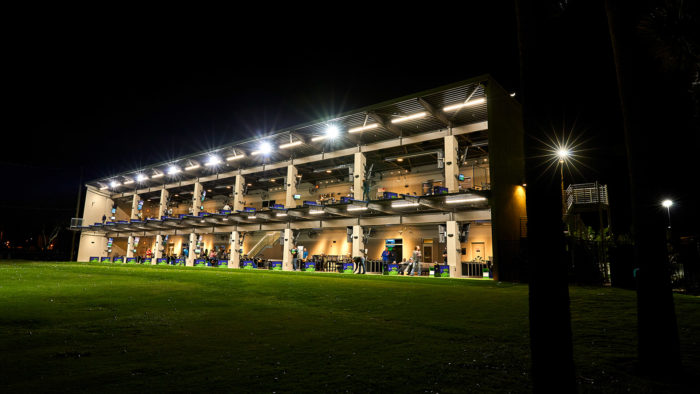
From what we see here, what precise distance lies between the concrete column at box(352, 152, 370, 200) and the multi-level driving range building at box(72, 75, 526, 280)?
0.08m

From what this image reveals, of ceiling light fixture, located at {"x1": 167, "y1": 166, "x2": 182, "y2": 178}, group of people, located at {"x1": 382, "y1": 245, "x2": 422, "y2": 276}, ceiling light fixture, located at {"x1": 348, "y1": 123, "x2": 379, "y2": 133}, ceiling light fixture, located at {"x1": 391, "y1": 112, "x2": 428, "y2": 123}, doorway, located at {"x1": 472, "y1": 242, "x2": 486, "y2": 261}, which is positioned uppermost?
ceiling light fixture, located at {"x1": 391, "y1": 112, "x2": 428, "y2": 123}

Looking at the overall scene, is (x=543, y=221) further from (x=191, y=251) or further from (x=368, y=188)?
(x=191, y=251)

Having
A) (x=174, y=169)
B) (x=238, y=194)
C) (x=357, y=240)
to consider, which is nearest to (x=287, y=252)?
(x=357, y=240)

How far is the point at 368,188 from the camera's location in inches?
1062

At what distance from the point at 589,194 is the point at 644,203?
2755 cm

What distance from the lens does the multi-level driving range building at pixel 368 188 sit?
21.7 m

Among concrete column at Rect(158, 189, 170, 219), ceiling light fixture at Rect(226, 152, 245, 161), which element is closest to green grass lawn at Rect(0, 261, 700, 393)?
ceiling light fixture at Rect(226, 152, 245, 161)

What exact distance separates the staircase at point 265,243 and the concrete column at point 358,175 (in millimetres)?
15314

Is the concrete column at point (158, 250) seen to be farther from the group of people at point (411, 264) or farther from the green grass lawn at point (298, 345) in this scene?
the green grass lawn at point (298, 345)

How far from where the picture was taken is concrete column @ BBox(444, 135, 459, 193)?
76.3 ft

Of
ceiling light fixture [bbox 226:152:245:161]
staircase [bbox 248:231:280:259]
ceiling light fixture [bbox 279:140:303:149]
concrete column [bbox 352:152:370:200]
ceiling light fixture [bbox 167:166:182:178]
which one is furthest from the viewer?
staircase [bbox 248:231:280:259]

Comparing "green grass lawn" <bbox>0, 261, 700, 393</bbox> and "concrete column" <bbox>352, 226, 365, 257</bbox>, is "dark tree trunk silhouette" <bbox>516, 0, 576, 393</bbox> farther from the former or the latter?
"concrete column" <bbox>352, 226, 365, 257</bbox>

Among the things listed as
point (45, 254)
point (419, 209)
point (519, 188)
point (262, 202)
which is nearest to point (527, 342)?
point (519, 188)

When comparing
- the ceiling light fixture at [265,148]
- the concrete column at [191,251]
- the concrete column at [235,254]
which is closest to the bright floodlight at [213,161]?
the ceiling light fixture at [265,148]
